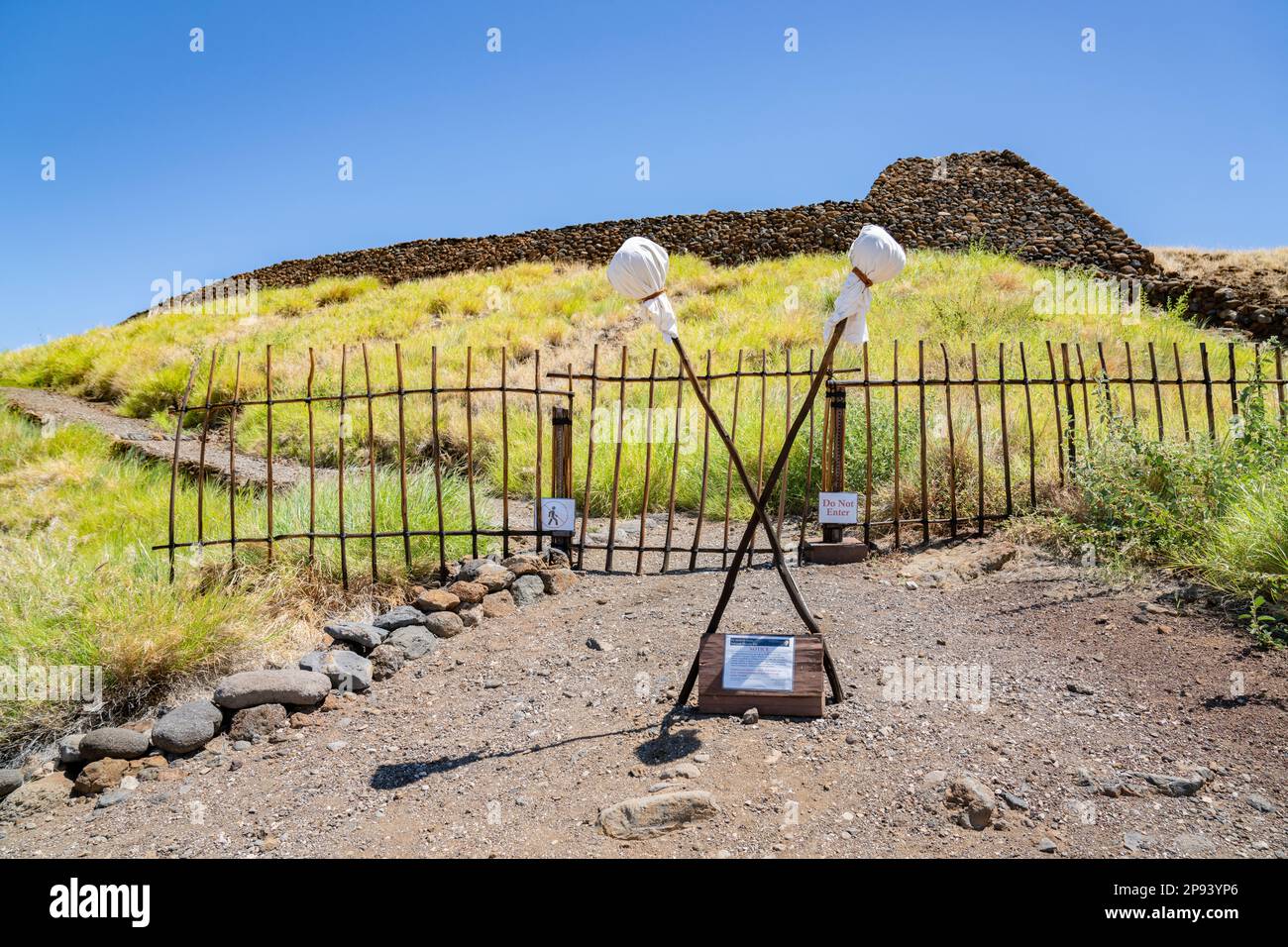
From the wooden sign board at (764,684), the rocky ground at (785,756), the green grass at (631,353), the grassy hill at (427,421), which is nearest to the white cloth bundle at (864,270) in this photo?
the wooden sign board at (764,684)

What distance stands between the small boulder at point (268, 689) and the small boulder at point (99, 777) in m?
0.46

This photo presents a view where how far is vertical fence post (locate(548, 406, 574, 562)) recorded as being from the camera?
17.1 feet

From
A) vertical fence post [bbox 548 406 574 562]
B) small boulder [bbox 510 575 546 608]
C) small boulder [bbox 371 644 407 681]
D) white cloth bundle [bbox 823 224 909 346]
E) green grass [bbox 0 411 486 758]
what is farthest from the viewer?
vertical fence post [bbox 548 406 574 562]

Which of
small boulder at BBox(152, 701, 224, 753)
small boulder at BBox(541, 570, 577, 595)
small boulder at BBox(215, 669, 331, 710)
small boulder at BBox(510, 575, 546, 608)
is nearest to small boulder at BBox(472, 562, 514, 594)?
small boulder at BBox(510, 575, 546, 608)

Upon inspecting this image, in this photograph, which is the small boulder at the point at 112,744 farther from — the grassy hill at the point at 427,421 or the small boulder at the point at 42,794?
the grassy hill at the point at 427,421

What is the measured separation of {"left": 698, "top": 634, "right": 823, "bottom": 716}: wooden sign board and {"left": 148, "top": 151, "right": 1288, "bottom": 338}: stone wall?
50.1 feet

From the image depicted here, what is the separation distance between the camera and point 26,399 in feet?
38.7

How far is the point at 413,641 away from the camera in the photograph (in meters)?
4.39

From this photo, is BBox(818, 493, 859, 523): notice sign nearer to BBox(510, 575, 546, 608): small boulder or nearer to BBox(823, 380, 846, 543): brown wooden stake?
BBox(823, 380, 846, 543): brown wooden stake

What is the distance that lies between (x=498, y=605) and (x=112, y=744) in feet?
6.39

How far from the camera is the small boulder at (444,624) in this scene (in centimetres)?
456

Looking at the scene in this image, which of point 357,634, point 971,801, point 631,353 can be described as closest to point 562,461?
point 357,634

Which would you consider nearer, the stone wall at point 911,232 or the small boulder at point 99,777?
the small boulder at point 99,777
